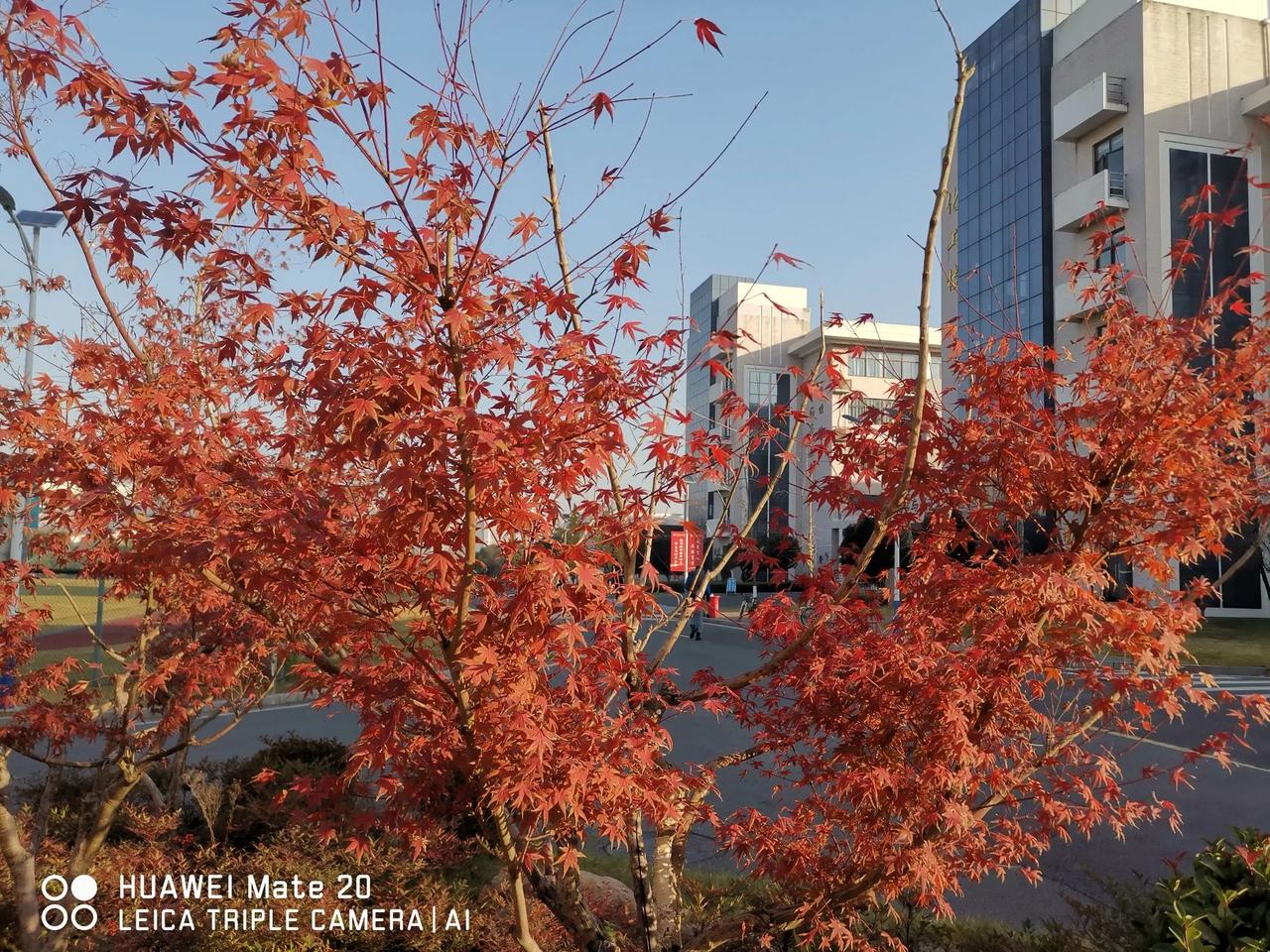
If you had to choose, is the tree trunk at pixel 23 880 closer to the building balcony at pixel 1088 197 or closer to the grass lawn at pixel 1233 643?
the grass lawn at pixel 1233 643

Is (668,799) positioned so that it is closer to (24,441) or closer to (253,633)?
(253,633)

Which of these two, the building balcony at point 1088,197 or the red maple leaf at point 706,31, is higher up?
the building balcony at point 1088,197

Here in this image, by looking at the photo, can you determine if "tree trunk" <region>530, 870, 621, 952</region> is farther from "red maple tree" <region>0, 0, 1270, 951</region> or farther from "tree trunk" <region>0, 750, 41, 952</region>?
"tree trunk" <region>0, 750, 41, 952</region>

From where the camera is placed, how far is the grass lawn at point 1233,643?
20.7m

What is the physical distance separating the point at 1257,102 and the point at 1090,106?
488 cm

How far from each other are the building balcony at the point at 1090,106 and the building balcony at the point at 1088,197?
1841mm

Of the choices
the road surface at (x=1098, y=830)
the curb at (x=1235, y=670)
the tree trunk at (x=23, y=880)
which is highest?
the tree trunk at (x=23, y=880)

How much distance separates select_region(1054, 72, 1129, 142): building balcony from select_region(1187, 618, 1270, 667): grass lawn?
16.8 metres

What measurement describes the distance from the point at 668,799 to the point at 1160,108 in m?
32.5

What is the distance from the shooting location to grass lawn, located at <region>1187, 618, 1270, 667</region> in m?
20.7

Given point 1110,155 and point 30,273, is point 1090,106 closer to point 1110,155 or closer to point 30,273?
point 1110,155

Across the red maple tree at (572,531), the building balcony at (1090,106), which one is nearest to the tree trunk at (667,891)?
the red maple tree at (572,531)

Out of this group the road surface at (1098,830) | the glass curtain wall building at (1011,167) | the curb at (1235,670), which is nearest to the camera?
the road surface at (1098,830)

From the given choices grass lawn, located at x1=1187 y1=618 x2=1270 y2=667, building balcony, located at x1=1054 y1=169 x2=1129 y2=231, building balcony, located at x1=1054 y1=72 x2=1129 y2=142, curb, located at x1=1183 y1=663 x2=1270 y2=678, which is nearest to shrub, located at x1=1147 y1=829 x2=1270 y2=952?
grass lawn, located at x1=1187 y1=618 x2=1270 y2=667
